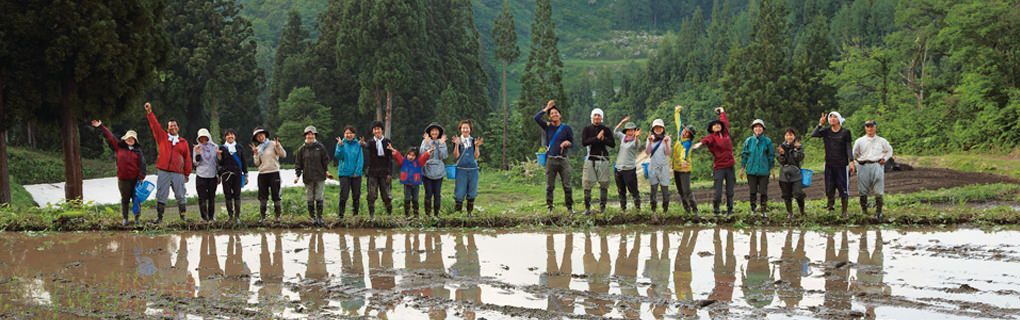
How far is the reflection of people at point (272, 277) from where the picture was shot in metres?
6.70

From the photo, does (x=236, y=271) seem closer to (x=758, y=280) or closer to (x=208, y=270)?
(x=208, y=270)

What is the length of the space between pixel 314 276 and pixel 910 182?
67.5ft

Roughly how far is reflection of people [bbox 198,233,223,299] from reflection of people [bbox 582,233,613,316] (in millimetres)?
3354

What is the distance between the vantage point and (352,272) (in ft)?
27.0

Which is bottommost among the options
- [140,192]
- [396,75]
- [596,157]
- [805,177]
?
[140,192]

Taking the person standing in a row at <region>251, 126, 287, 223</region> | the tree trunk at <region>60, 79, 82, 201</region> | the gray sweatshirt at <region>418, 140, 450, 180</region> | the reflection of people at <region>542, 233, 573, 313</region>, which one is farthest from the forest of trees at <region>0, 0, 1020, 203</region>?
the reflection of people at <region>542, 233, 573, 313</region>

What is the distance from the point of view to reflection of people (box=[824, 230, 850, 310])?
21.2 ft

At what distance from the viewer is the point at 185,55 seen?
42375 millimetres

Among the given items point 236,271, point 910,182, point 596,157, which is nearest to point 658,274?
point 236,271

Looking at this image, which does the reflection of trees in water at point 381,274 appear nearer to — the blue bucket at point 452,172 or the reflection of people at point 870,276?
the blue bucket at point 452,172

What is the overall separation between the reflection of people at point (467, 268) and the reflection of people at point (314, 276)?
1.23 m

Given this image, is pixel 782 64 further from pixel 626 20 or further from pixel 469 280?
pixel 626 20

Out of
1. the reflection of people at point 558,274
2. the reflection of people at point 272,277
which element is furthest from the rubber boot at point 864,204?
the reflection of people at point 272,277

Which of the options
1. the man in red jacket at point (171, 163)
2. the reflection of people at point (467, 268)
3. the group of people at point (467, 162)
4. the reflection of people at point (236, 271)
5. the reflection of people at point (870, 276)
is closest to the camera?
the reflection of people at point (870, 276)
